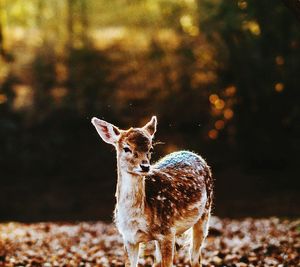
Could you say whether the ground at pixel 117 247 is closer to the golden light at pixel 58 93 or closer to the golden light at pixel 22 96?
the golden light at pixel 22 96

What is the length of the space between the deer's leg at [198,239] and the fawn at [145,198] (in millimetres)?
387

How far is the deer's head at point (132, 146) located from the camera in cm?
579

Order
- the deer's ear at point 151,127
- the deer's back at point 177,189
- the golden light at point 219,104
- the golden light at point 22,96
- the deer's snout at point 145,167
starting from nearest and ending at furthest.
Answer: the deer's snout at point 145,167 → the deer's back at point 177,189 → the deer's ear at point 151,127 → the golden light at point 219,104 → the golden light at point 22,96

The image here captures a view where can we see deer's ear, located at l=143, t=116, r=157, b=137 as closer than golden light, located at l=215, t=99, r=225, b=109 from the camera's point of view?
Yes

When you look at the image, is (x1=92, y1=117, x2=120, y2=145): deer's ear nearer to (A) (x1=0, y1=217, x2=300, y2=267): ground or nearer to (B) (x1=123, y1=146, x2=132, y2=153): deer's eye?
(B) (x1=123, y1=146, x2=132, y2=153): deer's eye

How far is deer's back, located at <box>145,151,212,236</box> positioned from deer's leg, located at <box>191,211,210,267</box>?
17cm

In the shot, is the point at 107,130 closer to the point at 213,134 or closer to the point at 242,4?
the point at 242,4

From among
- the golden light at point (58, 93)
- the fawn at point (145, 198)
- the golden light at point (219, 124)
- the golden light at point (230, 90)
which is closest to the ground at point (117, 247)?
the fawn at point (145, 198)

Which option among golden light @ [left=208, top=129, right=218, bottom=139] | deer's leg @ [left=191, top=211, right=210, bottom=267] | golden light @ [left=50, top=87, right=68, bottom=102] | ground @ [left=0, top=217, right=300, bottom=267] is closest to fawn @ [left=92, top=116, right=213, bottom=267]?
deer's leg @ [left=191, top=211, right=210, bottom=267]

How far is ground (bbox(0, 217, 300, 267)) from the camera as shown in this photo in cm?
942

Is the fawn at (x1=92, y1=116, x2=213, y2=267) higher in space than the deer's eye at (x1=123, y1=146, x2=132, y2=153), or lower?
lower

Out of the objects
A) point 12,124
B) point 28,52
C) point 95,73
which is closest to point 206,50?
point 95,73

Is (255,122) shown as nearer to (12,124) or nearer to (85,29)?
(12,124)

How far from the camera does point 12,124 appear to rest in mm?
26094
